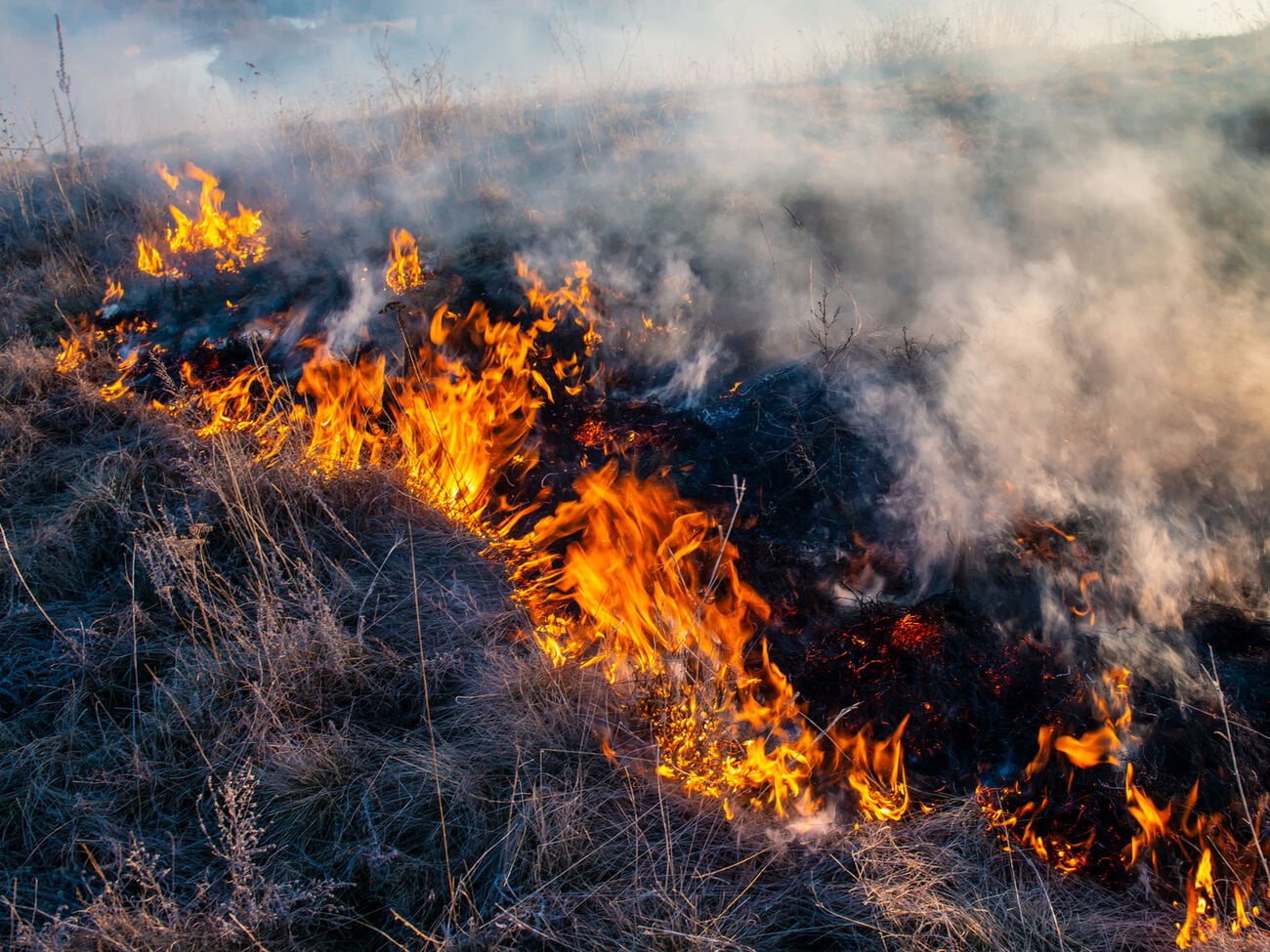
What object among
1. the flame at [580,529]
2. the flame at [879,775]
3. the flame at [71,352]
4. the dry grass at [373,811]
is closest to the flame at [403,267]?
the flame at [580,529]

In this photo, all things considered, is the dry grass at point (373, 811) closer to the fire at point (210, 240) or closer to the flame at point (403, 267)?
the flame at point (403, 267)

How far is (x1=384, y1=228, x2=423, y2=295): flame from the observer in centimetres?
520

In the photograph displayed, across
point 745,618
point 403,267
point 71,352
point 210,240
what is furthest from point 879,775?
point 210,240

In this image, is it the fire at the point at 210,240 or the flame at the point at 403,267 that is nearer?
the flame at the point at 403,267

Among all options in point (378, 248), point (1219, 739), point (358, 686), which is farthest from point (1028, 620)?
point (378, 248)

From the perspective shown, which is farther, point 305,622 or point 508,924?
point 305,622

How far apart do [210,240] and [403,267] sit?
2.09m

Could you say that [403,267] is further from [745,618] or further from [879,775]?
[879,775]

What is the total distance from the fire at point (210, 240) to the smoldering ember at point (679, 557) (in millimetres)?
75

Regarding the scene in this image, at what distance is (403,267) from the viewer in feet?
17.4

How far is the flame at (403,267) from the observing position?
5203 mm

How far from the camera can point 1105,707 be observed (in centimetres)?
255

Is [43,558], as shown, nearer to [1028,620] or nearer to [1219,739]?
[1028,620]

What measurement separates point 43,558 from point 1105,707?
16.4 ft
